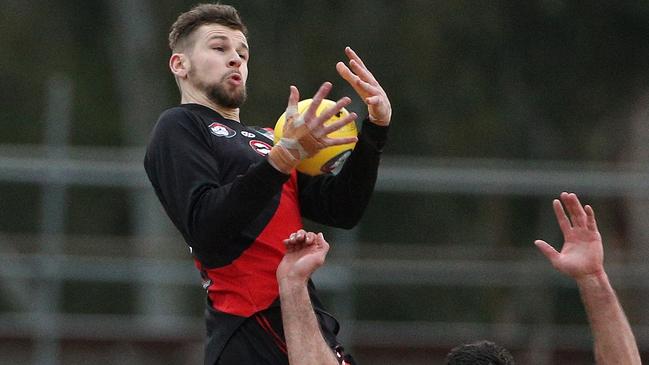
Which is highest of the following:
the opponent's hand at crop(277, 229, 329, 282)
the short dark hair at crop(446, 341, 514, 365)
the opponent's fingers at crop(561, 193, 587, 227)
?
the opponent's fingers at crop(561, 193, 587, 227)

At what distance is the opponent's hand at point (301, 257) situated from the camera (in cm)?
447

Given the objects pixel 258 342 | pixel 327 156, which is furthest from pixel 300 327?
pixel 327 156

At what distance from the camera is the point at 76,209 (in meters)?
12.5

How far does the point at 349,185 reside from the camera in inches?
195

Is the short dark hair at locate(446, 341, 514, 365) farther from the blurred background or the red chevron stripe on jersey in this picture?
the blurred background

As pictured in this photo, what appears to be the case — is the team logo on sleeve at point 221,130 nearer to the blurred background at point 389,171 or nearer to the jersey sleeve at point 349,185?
the jersey sleeve at point 349,185

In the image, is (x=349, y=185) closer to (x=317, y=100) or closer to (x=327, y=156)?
(x=327, y=156)

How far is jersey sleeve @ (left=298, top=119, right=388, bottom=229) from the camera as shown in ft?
16.1

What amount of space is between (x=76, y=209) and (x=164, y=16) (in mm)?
4163

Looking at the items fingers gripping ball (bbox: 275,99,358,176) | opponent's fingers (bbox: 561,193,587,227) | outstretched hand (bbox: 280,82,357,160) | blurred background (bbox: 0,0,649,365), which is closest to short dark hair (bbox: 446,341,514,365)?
opponent's fingers (bbox: 561,193,587,227)

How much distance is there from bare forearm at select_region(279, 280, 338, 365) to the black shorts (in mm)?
142

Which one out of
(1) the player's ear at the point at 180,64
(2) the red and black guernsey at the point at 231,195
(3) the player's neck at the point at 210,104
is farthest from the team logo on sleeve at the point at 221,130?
(1) the player's ear at the point at 180,64

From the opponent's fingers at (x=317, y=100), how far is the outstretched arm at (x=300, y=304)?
413mm

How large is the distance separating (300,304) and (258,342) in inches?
10.2
